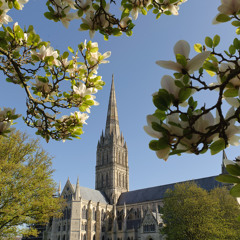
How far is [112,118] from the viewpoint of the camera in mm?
76688

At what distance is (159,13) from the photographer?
3.50m

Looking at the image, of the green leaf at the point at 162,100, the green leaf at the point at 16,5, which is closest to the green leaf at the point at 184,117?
the green leaf at the point at 162,100

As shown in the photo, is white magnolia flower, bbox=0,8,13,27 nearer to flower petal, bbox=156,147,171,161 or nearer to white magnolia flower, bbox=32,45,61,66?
white magnolia flower, bbox=32,45,61,66

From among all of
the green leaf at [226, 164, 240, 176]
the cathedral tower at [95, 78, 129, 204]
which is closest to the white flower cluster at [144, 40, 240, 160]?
the green leaf at [226, 164, 240, 176]

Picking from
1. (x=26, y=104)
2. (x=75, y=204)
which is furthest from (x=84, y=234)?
(x=26, y=104)

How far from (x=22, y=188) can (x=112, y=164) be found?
5166 centimetres

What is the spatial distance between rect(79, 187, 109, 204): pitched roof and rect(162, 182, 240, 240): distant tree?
108ft

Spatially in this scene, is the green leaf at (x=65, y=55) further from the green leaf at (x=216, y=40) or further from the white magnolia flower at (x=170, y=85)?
the white magnolia flower at (x=170, y=85)

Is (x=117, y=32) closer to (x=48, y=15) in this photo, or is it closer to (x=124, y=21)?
(x=124, y=21)

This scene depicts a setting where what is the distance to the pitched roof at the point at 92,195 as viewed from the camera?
184 feet

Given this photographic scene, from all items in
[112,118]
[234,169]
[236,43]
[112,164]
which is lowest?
[234,169]

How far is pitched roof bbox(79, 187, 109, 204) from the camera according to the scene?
2213 inches

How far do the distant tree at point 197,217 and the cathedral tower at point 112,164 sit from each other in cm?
3691

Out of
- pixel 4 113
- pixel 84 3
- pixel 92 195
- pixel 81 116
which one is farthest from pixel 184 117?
pixel 92 195
